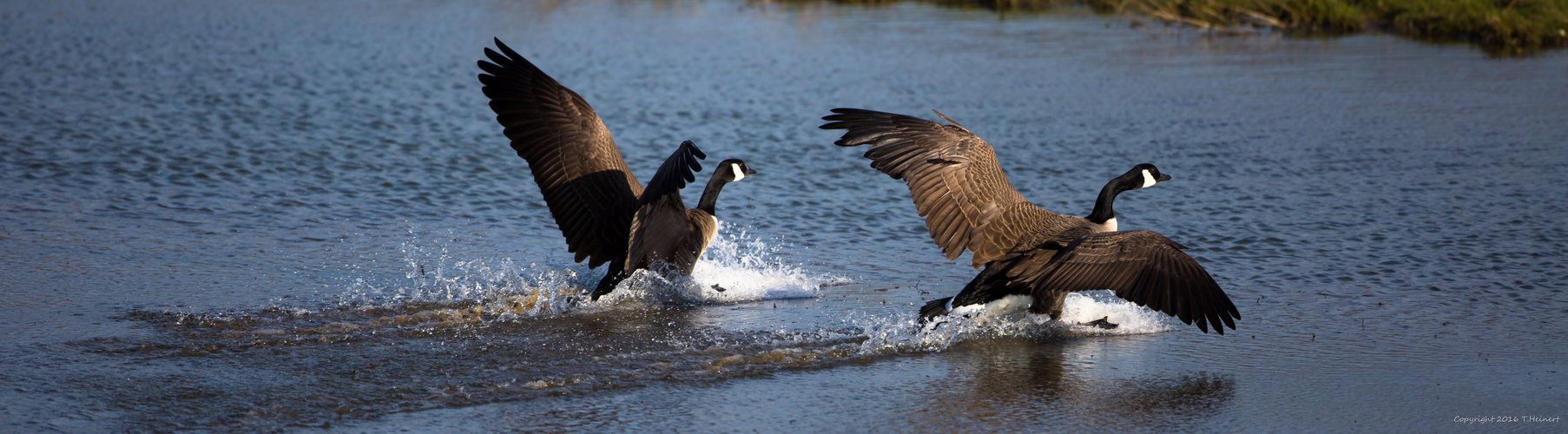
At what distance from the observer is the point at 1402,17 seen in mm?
18875

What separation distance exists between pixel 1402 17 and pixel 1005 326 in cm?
1580

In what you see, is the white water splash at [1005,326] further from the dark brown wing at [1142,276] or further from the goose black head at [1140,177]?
the goose black head at [1140,177]

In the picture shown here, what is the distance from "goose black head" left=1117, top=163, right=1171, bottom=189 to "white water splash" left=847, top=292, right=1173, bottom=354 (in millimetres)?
612

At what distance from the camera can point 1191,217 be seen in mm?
8398

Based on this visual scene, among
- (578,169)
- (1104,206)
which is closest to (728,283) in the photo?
(578,169)

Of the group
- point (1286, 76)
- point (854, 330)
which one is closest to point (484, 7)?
point (1286, 76)

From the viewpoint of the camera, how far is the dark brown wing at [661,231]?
5.87m

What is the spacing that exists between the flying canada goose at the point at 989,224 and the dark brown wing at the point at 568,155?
128 cm

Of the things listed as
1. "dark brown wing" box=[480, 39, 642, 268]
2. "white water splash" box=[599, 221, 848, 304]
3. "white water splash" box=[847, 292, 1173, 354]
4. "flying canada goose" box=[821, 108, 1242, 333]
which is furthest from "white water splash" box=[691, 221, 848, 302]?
"flying canada goose" box=[821, 108, 1242, 333]

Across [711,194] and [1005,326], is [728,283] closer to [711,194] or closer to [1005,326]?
[711,194]

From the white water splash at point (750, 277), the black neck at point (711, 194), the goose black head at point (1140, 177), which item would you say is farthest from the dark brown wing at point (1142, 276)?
the black neck at point (711, 194)

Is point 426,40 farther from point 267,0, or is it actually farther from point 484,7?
point 267,0

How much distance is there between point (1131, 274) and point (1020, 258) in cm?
64

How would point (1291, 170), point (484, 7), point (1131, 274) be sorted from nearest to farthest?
1. point (1131, 274)
2. point (1291, 170)
3. point (484, 7)
